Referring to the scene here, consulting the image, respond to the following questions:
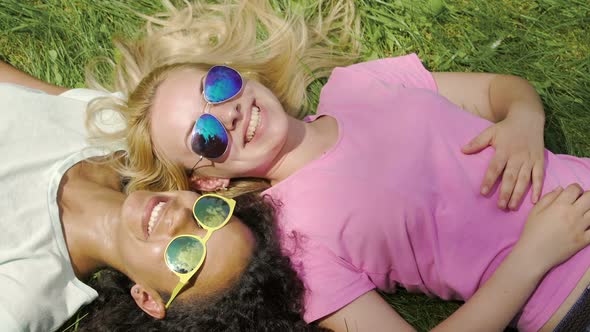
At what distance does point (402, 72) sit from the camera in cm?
324

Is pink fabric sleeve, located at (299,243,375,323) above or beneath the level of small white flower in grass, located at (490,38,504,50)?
beneath

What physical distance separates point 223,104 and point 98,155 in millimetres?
950

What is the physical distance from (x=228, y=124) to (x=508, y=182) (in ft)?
4.46

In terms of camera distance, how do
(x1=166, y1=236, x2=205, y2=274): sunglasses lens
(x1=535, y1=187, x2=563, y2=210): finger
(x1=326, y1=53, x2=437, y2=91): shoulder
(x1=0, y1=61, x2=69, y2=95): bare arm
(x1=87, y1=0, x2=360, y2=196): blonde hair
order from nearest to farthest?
(x1=166, y1=236, x2=205, y2=274): sunglasses lens < (x1=535, y1=187, x2=563, y2=210): finger < (x1=326, y1=53, x2=437, y2=91): shoulder < (x1=0, y1=61, x2=69, y2=95): bare arm < (x1=87, y1=0, x2=360, y2=196): blonde hair

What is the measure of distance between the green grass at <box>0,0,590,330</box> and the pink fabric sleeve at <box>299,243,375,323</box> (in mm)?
660

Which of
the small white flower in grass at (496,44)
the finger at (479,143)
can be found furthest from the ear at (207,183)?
the small white flower in grass at (496,44)

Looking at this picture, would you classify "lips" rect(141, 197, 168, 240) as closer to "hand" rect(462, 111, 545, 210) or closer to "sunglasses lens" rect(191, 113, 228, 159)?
"sunglasses lens" rect(191, 113, 228, 159)

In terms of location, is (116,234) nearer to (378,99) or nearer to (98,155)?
(98,155)

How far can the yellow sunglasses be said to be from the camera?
241cm

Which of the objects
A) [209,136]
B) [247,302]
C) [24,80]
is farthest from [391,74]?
[24,80]

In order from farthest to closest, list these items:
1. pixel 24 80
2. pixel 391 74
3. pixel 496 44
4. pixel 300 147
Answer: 1. pixel 496 44
2. pixel 24 80
3. pixel 391 74
4. pixel 300 147

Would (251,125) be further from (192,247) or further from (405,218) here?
(405,218)

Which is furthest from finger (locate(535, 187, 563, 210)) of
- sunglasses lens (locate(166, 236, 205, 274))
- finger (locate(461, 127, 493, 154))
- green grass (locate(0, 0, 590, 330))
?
sunglasses lens (locate(166, 236, 205, 274))

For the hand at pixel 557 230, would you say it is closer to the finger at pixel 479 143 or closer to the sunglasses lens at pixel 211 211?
the finger at pixel 479 143
